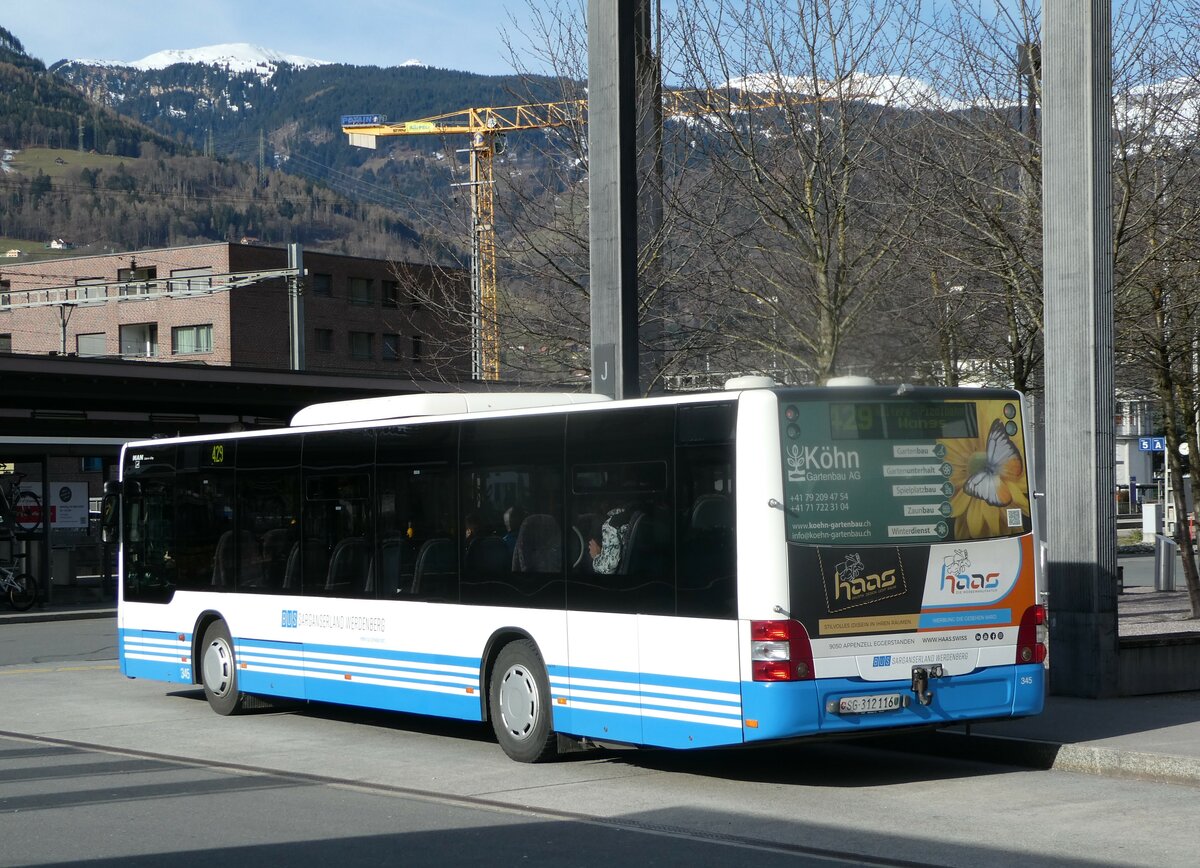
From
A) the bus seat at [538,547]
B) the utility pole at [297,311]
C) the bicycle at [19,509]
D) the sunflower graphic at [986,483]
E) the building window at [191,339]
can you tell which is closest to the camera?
the sunflower graphic at [986,483]

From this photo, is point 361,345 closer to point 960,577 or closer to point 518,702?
point 518,702

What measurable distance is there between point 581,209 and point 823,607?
10.4m

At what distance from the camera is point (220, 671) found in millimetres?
15031

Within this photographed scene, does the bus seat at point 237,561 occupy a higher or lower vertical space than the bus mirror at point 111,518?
lower

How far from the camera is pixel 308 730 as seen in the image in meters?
13.9

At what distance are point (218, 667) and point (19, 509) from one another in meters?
19.9

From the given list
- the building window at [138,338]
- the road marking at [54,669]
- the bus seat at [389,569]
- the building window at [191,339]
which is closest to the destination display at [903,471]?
the bus seat at [389,569]

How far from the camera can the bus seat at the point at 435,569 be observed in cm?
1228

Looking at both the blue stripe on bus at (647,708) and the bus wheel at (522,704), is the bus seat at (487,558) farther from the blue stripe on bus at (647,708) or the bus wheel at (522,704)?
the blue stripe on bus at (647,708)

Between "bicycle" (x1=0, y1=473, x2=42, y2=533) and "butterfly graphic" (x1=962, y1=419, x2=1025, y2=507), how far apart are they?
87.5ft

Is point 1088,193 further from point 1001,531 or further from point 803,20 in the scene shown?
point 803,20

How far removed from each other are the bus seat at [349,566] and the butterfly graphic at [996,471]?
5.22 metres

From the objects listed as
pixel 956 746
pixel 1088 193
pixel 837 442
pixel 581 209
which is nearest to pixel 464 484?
pixel 837 442

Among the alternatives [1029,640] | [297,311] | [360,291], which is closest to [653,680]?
[1029,640]
